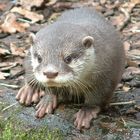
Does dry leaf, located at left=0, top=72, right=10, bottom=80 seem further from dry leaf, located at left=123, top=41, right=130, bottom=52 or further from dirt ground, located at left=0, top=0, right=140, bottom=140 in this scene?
dry leaf, located at left=123, top=41, right=130, bottom=52

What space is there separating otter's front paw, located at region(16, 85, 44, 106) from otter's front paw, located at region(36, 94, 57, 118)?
0.09 m

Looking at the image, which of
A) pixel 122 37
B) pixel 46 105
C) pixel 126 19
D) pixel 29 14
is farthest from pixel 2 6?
pixel 46 105

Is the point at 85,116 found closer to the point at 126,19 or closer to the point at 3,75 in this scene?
the point at 3,75

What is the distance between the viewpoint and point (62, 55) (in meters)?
3.68

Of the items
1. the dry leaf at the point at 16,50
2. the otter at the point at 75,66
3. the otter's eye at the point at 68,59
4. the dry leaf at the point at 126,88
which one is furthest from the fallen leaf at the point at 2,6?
the otter's eye at the point at 68,59

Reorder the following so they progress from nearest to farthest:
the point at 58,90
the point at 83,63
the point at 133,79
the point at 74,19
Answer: the point at 83,63, the point at 58,90, the point at 74,19, the point at 133,79

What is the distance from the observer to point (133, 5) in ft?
21.0

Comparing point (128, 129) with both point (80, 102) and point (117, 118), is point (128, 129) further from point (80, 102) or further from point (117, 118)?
point (80, 102)

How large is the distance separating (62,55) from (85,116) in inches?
21.5

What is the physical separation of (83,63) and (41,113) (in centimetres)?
52

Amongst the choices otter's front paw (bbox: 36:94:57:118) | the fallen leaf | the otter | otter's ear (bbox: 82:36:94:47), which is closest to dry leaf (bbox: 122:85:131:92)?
the otter

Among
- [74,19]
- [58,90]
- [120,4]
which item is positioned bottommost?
[120,4]

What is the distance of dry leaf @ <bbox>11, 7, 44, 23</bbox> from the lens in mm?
6161

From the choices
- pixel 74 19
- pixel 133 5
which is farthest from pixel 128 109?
pixel 133 5
